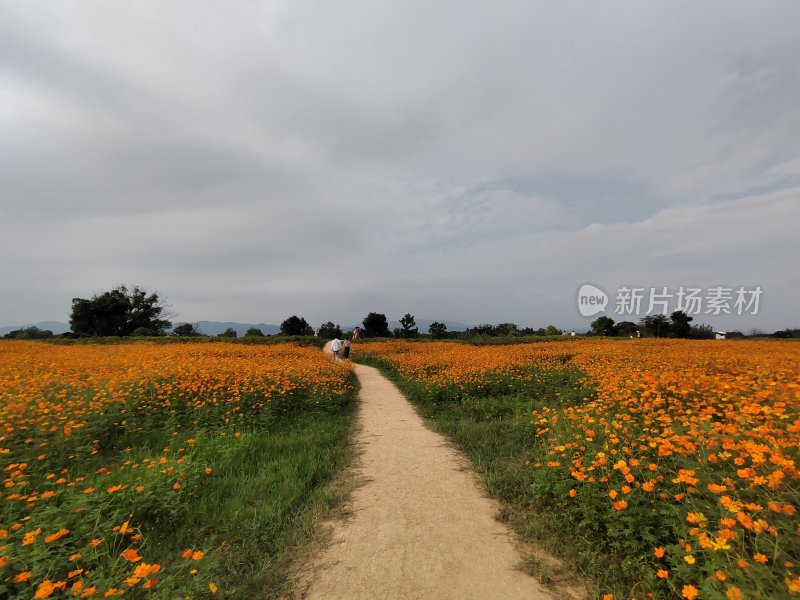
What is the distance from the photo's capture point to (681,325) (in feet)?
139

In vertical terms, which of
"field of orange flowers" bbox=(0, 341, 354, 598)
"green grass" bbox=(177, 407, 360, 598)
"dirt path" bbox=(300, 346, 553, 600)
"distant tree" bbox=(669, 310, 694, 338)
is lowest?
"dirt path" bbox=(300, 346, 553, 600)

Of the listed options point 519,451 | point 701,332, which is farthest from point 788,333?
point 519,451

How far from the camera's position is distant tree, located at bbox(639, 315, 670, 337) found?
148 feet

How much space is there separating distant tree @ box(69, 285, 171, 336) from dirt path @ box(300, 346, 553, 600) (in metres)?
46.7

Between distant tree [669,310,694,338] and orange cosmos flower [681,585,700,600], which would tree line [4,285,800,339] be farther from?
orange cosmos flower [681,585,700,600]

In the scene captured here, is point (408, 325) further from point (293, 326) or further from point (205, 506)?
point (205, 506)

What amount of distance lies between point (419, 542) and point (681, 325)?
51498 millimetres

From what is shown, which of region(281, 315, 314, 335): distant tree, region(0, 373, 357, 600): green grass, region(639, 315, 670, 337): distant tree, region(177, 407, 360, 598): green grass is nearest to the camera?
region(0, 373, 357, 600): green grass

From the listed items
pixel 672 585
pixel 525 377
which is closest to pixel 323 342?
pixel 525 377

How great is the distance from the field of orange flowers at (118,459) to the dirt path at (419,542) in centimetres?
104

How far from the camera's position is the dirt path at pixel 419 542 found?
280 centimetres

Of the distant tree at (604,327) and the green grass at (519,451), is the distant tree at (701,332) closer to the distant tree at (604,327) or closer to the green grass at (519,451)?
the distant tree at (604,327)

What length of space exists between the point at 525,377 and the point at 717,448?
694cm

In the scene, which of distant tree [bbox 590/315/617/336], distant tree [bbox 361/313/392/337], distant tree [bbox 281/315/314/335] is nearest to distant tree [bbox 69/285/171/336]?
distant tree [bbox 281/315/314/335]
